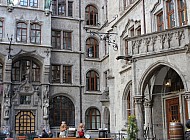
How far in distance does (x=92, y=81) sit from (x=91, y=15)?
6.20m

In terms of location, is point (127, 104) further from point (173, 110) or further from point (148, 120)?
point (173, 110)

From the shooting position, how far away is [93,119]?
30.6m

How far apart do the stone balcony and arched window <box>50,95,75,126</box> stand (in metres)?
14.2

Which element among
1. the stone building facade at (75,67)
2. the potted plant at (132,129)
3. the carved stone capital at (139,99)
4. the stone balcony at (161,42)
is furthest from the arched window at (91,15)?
the potted plant at (132,129)

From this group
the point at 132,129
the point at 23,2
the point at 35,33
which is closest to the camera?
the point at 132,129

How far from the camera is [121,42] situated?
24672 millimetres

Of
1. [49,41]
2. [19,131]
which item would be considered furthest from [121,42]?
[19,131]

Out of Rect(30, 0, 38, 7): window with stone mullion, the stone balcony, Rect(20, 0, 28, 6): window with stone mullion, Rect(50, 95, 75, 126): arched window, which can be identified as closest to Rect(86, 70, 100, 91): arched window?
Rect(50, 95, 75, 126): arched window

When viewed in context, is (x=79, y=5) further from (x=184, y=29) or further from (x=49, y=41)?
(x=184, y=29)

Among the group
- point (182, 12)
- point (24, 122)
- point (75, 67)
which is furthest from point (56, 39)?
point (182, 12)

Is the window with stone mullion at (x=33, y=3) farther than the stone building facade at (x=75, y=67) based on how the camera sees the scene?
Yes

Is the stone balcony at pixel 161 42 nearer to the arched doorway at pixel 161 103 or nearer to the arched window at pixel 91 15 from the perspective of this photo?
the arched doorway at pixel 161 103

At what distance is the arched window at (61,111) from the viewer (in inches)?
1142

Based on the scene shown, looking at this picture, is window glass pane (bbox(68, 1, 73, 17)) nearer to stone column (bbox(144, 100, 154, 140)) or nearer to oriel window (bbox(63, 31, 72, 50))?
oriel window (bbox(63, 31, 72, 50))
